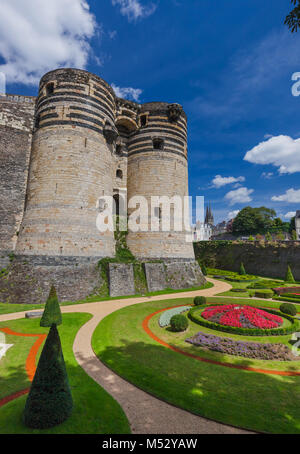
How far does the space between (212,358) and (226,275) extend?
2795 cm

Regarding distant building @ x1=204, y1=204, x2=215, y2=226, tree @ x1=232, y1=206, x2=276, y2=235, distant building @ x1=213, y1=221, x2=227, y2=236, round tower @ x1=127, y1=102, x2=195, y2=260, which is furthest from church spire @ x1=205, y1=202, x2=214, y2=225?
round tower @ x1=127, y1=102, x2=195, y2=260

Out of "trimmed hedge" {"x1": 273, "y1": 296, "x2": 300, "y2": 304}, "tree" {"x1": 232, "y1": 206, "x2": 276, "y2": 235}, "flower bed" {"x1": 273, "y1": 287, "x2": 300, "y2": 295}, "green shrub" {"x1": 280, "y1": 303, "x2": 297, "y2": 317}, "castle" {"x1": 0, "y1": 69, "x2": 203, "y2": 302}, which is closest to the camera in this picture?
"green shrub" {"x1": 280, "y1": 303, "x2": 297, "y2": 317}

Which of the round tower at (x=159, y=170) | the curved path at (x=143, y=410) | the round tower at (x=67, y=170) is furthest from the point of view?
the round tower at (x=159, y=170)

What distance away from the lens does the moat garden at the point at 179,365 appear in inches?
206

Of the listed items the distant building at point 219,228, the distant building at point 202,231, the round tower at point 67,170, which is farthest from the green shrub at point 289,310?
the distant building at point 219,228

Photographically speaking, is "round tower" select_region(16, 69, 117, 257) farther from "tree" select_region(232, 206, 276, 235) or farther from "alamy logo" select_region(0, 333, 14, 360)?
"tree" select_region(232, 206, 276, 235)

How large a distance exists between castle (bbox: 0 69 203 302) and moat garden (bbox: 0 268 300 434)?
374 centimetres

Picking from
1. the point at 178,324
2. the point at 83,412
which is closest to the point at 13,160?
the point at 178,324

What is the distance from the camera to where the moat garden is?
524 centimetres

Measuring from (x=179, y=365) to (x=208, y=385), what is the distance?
1421mm

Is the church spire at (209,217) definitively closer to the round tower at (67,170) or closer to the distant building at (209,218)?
the distant building at (209,218)

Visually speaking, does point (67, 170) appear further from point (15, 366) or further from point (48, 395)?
point (48, 395)

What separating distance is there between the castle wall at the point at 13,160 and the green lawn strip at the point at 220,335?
15.2 m

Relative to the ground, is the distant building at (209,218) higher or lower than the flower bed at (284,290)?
higher
